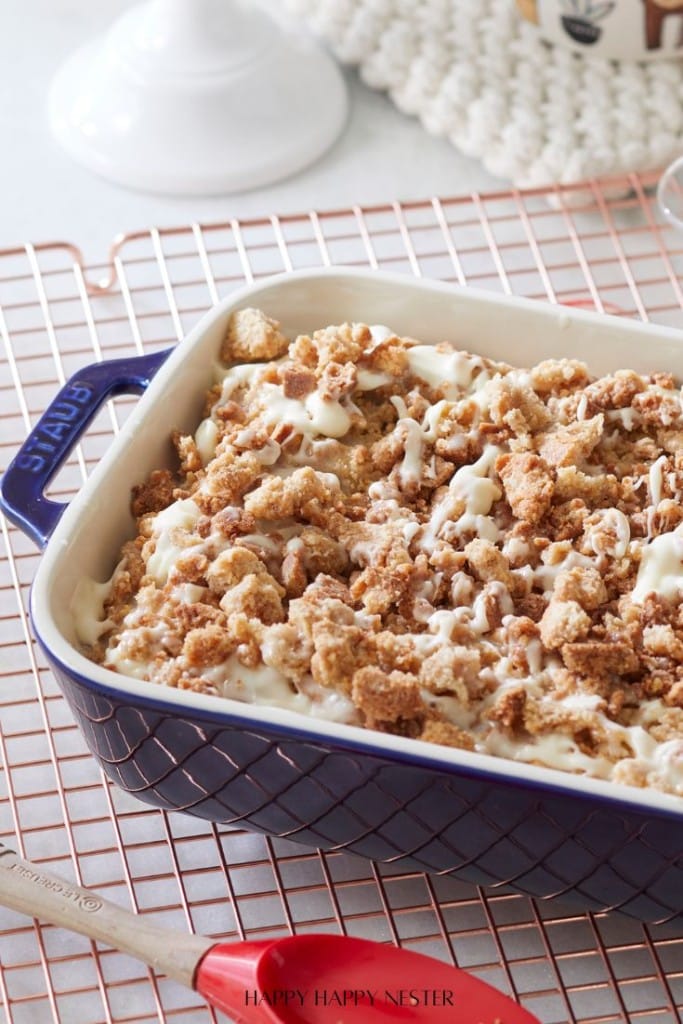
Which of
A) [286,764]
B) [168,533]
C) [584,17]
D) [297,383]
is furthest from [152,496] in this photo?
[584,17]

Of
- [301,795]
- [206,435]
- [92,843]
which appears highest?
[206,435]

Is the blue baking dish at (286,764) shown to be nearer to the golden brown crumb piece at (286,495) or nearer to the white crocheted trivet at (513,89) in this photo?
the golden brown crumb piece at (286,495)

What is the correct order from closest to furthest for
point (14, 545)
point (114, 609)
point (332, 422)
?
point (114, 609), point (332, 422), point (14, 545)

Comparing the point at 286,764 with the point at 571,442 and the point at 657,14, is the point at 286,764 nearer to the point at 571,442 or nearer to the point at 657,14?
the point at 571,442

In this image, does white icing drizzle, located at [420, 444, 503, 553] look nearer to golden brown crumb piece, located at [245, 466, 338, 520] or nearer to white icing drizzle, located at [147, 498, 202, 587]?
golden brown crumb piece, located at [245, 466, 338, 520]

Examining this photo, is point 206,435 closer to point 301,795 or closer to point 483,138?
point 301,795

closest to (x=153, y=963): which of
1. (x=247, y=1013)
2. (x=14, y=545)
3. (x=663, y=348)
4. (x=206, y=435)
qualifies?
(x=247, y=1013)
